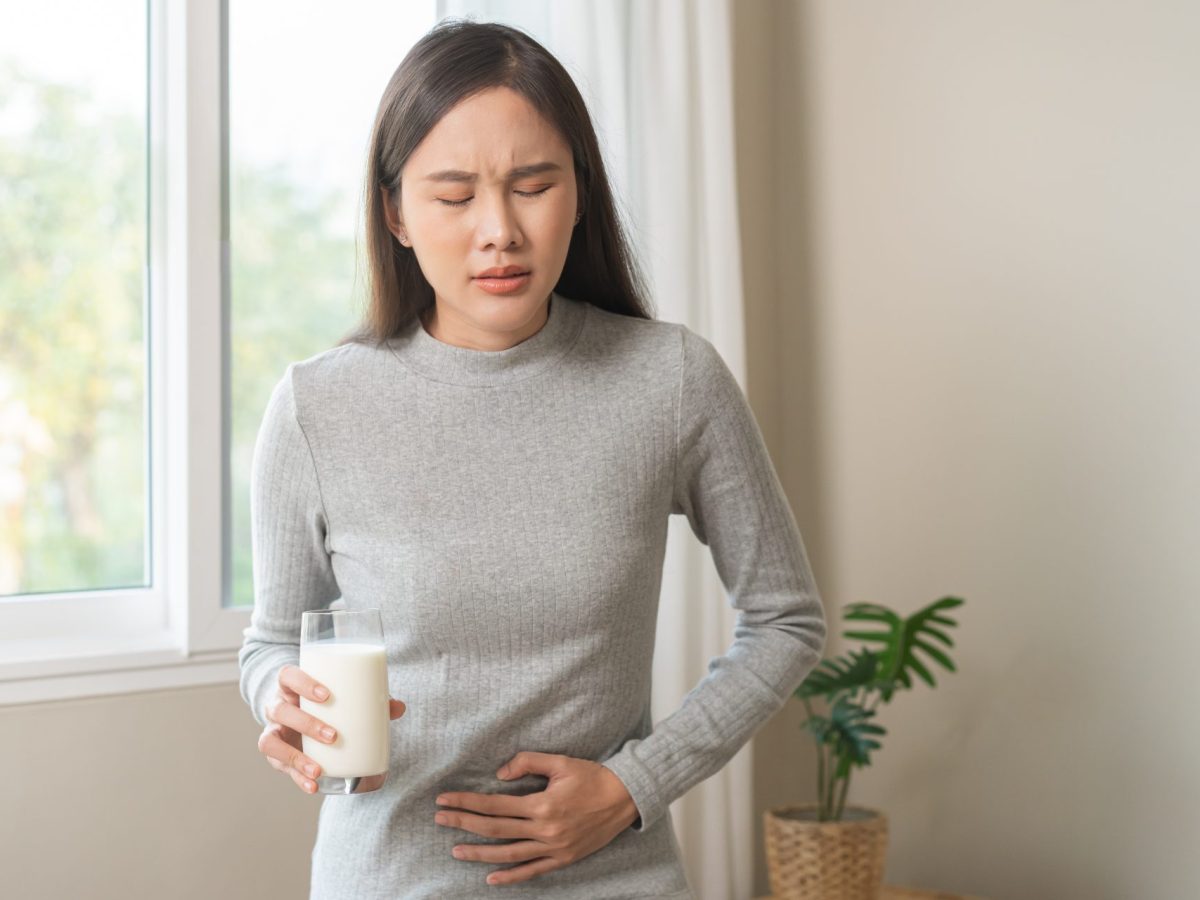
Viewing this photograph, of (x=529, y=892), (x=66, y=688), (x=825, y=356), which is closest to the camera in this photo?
(x=529, y=892)

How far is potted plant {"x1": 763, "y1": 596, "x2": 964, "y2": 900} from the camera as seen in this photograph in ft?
7.14

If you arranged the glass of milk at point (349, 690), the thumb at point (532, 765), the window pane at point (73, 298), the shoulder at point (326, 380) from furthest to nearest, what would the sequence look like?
the window pane at point (73, 298)
the shoulder at point (326, 380)
the thumb at point (532, 765)
the glass of milk at point (349, 690)

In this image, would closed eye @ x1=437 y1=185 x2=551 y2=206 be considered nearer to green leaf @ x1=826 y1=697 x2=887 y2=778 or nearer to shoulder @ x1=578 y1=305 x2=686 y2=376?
shoulder @ x1=578 y1=305 x2=686 y2=376

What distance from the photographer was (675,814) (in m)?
2.48

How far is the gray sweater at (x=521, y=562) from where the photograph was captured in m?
1.21

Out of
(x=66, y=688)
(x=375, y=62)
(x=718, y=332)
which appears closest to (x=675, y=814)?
(x=718, y=332)

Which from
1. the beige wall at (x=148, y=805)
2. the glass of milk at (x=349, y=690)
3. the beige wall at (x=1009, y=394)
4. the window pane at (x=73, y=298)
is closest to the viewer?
the glass of milk at (x=349, y=690)

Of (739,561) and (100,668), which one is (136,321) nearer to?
(100,668)

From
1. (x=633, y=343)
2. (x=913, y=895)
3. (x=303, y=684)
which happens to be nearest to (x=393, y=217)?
(x=633, y=343)

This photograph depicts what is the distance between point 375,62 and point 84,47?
20.1 inches

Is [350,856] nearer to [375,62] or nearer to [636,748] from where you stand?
[636,748]

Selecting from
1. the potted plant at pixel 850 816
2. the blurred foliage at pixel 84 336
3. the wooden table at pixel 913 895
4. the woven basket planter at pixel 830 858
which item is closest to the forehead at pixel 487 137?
the blurred foliage at pixel 84 336

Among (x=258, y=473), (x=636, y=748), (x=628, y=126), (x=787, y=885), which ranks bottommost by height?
(x=787, y=885)

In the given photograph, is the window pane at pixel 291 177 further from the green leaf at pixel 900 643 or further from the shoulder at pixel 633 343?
the green leaf at pixel 900 643
